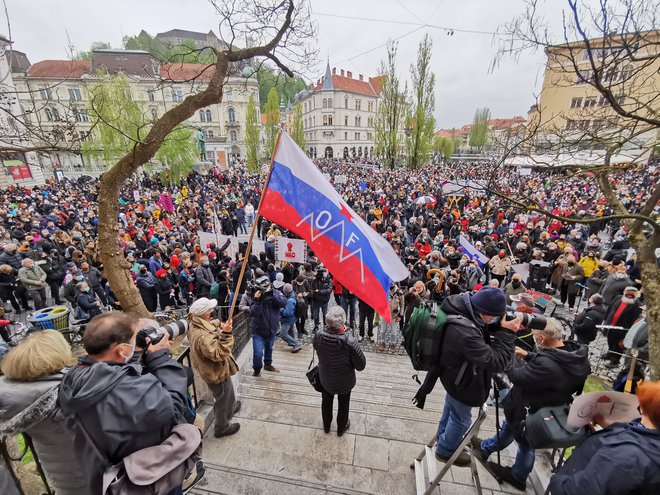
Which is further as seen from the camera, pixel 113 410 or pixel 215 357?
pixel 215 357

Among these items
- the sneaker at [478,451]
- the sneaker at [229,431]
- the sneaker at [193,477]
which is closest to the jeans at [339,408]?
the sneaker at [229,431]

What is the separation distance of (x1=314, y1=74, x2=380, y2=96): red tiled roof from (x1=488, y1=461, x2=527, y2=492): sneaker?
69796 millimetres

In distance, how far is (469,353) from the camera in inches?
106

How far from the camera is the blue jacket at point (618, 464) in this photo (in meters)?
1.55

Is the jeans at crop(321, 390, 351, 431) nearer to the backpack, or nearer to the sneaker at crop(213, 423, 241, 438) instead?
the sneaker at crop(213, 423, 241, 438)

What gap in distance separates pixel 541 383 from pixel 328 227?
260 centimetres

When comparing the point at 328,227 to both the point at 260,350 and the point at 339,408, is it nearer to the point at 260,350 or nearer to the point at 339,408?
the point at 339,408

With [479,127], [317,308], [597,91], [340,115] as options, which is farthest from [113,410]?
[479,127]

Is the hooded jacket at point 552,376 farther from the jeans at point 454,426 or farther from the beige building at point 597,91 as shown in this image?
the beige building at point 597,91

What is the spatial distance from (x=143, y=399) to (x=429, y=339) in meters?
2.23

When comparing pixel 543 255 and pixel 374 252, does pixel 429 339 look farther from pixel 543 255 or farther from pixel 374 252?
pixel 543 255

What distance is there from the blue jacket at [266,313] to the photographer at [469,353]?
292 cm

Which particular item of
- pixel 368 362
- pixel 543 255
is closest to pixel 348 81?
pixel 543 255

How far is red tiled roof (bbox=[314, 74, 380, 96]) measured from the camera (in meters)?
65.1
